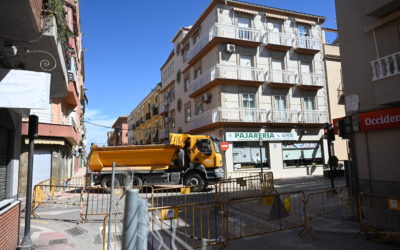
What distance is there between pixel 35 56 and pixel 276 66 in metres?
22.0

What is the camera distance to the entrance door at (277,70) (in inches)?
949

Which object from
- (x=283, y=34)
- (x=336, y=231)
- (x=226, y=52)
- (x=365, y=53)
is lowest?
(x=336, y=231)

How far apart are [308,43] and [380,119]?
1810 cm

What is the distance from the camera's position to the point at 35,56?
561cm

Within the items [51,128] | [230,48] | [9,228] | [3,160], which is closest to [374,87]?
[3,160]

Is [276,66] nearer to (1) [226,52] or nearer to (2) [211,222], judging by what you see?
(1) [226,52]

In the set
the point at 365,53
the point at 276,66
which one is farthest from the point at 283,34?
the point at 365,53

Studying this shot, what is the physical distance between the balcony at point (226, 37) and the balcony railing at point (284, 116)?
602 cm

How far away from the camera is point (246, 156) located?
22.5 m

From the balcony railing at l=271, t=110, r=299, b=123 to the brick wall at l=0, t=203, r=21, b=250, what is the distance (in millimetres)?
20126

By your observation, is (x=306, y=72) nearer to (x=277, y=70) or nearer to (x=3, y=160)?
(x=277, y=70)

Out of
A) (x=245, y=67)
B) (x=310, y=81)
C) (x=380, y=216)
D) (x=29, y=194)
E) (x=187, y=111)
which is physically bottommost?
(x=380, y=216)

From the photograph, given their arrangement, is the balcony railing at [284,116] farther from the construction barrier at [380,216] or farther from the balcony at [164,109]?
the balcony at [164,109]

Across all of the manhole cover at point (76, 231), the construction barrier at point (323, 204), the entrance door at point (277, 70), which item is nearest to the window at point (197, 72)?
the entrance door at point (277, 70)
